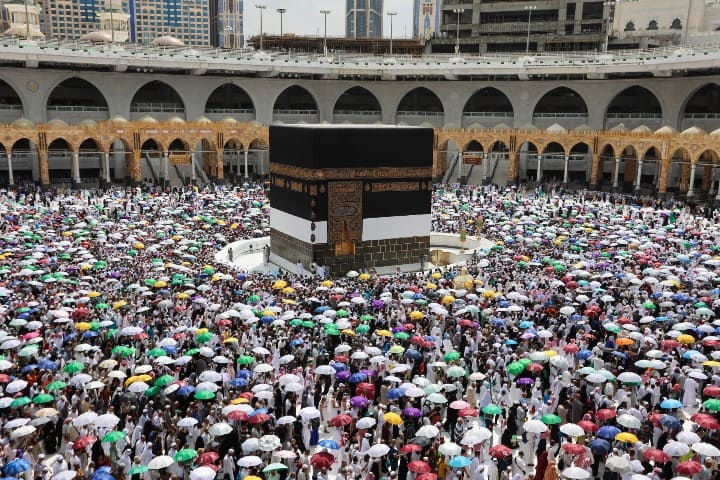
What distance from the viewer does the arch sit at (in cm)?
5100

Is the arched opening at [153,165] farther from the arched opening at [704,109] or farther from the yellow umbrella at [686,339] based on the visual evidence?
the yellow umbrella at [686,339]

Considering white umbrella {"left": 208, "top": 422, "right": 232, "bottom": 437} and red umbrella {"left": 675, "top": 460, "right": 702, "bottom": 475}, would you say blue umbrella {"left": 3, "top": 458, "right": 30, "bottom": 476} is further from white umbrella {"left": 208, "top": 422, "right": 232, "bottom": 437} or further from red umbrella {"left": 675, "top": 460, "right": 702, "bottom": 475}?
red umbrella {"left": 675, "top": 460, "right": 702, "bottom": 475}

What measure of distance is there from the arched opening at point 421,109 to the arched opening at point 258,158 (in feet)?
38.8

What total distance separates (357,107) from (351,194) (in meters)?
32.5

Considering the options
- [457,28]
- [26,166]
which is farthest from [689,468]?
[457,28]

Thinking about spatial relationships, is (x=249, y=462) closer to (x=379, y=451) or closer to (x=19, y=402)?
(x=379, y=451)

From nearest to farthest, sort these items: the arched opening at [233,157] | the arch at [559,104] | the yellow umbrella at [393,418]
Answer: the yellow umbrella at [393,418]
the arched opening at [233,157]
the arch at [559,104]

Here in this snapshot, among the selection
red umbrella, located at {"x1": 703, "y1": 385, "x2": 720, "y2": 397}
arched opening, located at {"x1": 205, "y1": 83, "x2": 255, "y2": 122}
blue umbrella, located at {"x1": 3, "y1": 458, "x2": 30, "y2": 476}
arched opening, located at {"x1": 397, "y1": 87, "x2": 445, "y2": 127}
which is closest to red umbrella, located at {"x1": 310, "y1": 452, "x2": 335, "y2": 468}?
blue umbrella, located at {"x1": 3, "y1": 458, "x2": 30, "y2": 476}

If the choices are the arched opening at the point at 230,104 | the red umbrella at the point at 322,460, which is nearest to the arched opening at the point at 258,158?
the arched opening at the point at 230,104

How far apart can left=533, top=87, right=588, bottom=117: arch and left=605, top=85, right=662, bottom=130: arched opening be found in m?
2.15

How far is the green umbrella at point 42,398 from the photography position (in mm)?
11164

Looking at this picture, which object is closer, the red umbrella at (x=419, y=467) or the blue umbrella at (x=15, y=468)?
the blue umbrella at (x=15, y=468)

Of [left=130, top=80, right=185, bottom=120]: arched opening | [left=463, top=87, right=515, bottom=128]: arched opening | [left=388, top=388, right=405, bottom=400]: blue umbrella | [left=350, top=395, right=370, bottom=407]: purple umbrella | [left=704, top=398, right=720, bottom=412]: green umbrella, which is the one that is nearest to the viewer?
[left=704, top=398, right=720, bottom=412]: green umbrella

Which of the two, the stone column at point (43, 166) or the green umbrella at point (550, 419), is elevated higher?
the stone column at point (43, 166)
